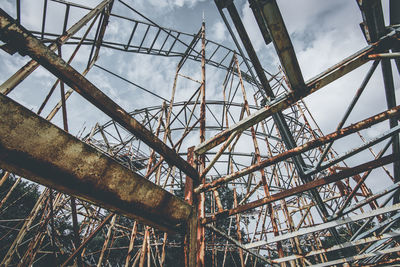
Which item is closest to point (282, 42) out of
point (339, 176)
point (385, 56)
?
point (385, 56)

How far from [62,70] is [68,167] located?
2.48 ft

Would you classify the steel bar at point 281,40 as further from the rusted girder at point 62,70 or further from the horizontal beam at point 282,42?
the rusted girder at point 62,70

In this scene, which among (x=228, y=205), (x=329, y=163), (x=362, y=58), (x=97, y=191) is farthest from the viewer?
(x=228, y=205)

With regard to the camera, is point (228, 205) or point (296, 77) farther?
point (228, 205)

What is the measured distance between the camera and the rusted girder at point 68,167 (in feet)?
4.19

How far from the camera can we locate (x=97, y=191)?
5.23 ft

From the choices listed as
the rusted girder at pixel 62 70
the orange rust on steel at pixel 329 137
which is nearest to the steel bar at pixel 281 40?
the orange rust on steel at pixel 329 137

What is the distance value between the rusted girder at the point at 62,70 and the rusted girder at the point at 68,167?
0.37 metres

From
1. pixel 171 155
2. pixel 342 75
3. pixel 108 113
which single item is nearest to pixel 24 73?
pixel 108 113

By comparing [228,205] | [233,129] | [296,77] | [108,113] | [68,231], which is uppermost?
[228,205]

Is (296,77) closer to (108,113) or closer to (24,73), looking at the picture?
(108,113)

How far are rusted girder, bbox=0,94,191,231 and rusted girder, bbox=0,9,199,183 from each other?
1.22 feet

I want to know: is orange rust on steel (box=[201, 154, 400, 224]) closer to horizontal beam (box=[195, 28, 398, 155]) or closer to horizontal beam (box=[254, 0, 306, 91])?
horizontal beam (box=[195, 28, 398, 155])

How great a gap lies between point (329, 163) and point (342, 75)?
1.84 m
